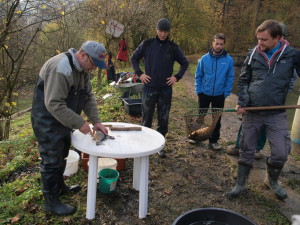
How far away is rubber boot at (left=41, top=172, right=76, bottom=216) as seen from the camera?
2.61m

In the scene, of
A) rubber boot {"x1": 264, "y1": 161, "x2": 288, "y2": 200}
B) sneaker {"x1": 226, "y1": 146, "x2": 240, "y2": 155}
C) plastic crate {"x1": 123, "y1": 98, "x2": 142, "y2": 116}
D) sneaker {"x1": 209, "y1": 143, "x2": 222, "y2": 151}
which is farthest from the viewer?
plastic crate {"x1": 123, "y1": 98, "x2": 142, "y2": 116}

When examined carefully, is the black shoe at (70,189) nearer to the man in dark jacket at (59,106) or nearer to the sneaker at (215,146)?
the man in dark jacket at (59,106)

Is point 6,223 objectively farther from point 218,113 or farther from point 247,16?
point 247,16

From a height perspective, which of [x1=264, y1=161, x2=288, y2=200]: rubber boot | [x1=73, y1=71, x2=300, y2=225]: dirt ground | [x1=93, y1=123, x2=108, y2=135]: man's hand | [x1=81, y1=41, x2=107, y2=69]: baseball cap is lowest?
[x1=73, y1=71, x2=300, y2=225]: dirt ground

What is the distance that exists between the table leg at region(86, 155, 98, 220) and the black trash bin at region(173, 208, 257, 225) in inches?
42.6

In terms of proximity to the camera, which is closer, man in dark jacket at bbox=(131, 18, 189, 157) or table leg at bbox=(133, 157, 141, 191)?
table leg at bbox=(133, 157, 141, 191)

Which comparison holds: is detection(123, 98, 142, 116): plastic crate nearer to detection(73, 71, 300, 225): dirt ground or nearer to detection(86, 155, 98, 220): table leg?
detection(73, 71, 300, 225): dirt ground

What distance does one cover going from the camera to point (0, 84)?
7.05 m

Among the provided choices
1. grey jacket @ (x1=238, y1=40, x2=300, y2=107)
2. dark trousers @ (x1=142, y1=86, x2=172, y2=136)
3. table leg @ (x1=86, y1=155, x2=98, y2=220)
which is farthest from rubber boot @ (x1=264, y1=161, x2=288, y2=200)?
table leg @ (x1=86, y1=155, x2=98, y2=220)

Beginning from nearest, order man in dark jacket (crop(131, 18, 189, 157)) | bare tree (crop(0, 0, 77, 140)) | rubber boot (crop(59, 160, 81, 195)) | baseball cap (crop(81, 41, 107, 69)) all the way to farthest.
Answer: baseball cap (crop(81, 41, 107, 69)), rubber boot (crop(59, 160, 81, 195)), man in dark jacket (crop(131, 18, 189, 157)), bare tree (crop(0, 0, 77, 140))

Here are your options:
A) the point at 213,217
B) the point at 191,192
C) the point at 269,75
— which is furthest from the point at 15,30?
the point at 213,217

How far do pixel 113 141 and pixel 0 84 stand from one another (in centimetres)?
581

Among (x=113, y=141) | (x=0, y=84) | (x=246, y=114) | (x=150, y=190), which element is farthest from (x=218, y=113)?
(x=0, y=84)

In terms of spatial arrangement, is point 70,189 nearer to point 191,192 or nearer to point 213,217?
point 191,192
